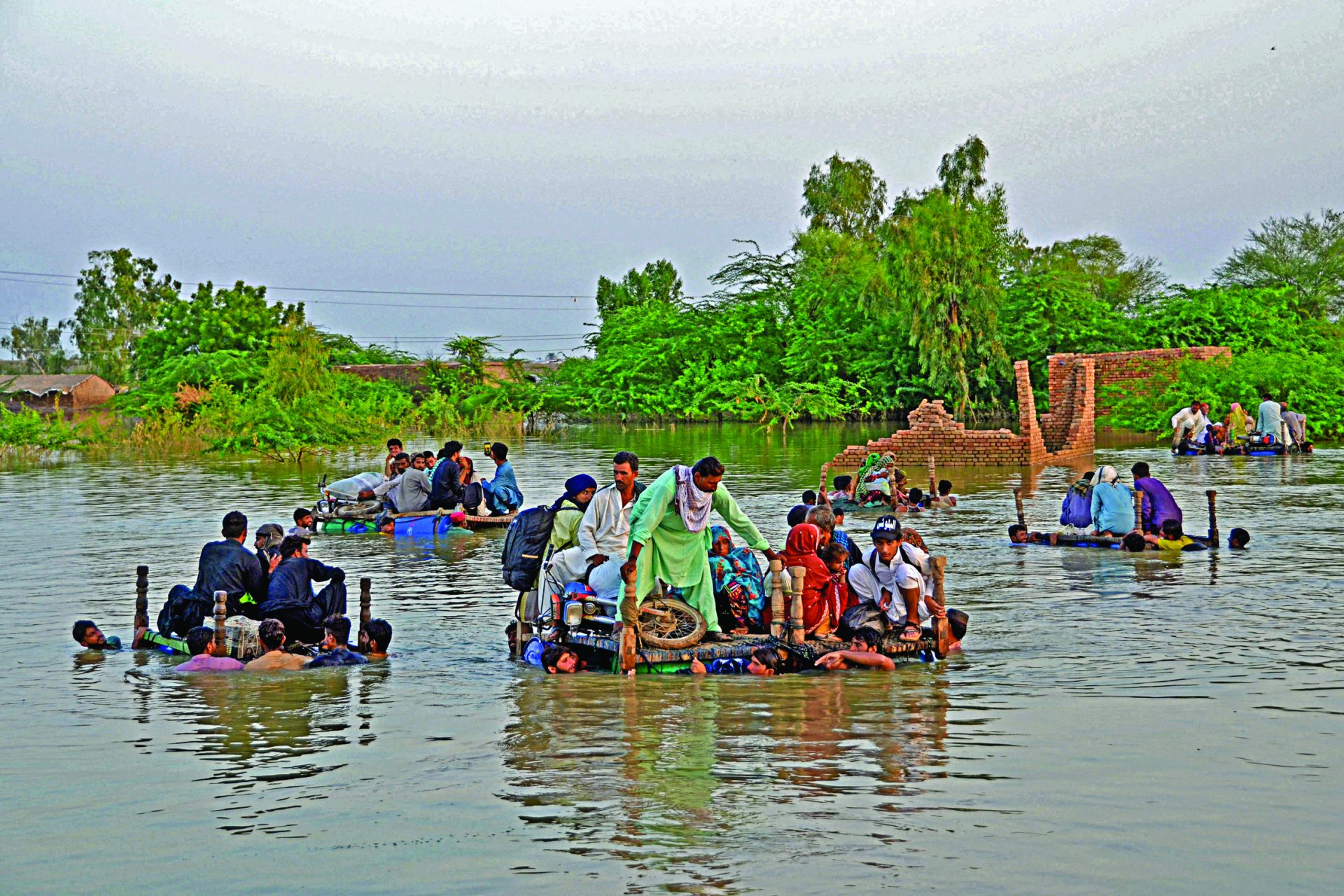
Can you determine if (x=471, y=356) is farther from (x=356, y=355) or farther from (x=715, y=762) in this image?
(x=715, y=762)

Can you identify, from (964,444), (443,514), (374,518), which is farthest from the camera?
(964,444)

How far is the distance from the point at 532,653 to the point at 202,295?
155ft

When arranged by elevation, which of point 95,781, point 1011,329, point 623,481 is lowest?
point 95,781

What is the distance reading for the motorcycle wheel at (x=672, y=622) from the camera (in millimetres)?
10016

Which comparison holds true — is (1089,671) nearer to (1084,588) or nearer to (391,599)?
(1084,588)

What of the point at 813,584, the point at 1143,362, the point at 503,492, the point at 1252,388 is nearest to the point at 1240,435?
the point at 1252,388

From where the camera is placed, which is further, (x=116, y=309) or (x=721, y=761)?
(x=116, y=309)

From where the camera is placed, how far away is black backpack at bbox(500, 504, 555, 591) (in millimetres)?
10672

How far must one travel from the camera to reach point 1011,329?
5016cm

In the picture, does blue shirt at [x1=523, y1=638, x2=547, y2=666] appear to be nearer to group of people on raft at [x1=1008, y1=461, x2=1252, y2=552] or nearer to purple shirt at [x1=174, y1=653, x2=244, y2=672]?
purple shirt at [x1=174, y1=653, x2=244, y2=672]

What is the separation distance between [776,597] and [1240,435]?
26.3 meters

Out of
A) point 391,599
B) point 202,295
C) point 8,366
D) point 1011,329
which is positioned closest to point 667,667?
point 391,599

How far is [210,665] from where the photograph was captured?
10453mm

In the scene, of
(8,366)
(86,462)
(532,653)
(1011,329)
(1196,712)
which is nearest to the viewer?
(1196,712)
